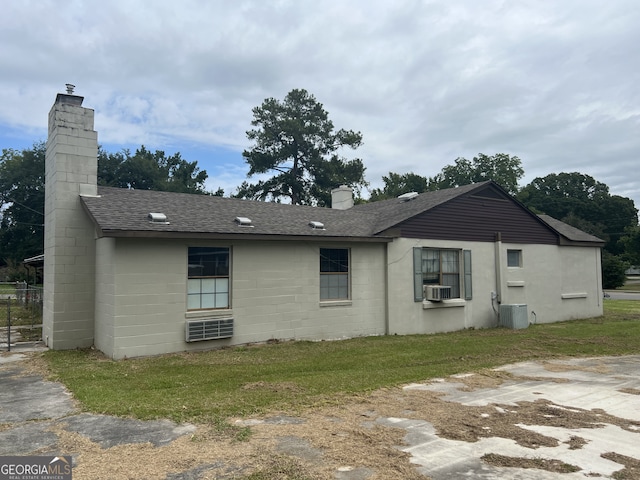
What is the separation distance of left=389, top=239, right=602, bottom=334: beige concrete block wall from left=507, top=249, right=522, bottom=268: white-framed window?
0.15 m

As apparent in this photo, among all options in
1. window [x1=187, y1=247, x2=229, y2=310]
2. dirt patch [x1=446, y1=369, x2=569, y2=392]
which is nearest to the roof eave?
window [x1=187, y1=247, x2=229, y2=310]

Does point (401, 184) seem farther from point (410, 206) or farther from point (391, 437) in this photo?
point (391, 437)

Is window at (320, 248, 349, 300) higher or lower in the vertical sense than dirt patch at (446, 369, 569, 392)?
higher

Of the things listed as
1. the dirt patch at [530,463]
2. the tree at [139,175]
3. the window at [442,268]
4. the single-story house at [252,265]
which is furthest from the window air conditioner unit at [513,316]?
the tree at [139,175]

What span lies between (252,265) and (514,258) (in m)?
10.0

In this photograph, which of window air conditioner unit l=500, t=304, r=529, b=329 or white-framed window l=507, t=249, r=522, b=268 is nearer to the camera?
window air conditioner unit l=500, t=304, r=529, b=329

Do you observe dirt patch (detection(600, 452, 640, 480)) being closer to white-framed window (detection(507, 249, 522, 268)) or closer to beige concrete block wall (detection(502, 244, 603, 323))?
beige concrete block wall (detection(502, 244, 603, 323))

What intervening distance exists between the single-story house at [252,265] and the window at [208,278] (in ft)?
0.08

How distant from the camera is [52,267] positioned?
10.6 metres

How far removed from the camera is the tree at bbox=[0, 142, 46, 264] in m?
43.3

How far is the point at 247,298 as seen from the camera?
1085cm

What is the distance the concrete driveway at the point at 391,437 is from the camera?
3.94 meters

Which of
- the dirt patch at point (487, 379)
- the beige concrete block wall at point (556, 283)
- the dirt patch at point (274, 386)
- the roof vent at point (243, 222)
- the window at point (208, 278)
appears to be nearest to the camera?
the dirt patch at point (274, 386)

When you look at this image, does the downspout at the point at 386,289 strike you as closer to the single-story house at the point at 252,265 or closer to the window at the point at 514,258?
the single-story house at the point at 252,265
